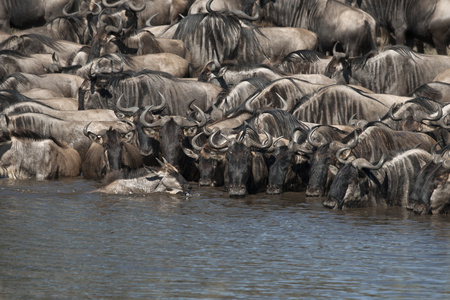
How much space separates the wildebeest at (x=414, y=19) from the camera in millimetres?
21625

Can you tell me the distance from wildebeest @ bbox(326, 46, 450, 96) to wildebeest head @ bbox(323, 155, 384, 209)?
6907mm

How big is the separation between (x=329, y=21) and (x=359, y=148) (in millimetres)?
9143

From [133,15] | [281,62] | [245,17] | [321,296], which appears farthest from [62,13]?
[321,296]

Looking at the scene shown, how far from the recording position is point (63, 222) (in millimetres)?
11812

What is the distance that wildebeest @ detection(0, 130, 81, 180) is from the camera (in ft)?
51.9

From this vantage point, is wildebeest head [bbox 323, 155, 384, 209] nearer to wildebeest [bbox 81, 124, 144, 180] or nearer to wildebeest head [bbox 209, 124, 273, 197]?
wildebeest head [bbox 209, 124, 273, 197]

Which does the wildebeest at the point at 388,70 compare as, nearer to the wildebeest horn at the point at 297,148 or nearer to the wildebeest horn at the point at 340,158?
the wildebeest horn at the point at 297,148

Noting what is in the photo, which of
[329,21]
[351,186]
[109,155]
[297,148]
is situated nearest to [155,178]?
[109,155]

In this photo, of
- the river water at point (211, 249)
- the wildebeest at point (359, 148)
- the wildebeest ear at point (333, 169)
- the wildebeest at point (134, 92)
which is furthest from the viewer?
the wildebeest at point (134, 92)

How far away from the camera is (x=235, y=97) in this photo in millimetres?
18250

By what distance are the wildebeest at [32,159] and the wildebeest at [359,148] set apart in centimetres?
453

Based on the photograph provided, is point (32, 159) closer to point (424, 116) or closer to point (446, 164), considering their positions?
point (424, 116)

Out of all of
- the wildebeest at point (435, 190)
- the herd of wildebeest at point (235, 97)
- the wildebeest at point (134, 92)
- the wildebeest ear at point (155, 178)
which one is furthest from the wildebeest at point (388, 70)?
the wildebeest at point (435, 190)

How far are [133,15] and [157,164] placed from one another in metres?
6.76
